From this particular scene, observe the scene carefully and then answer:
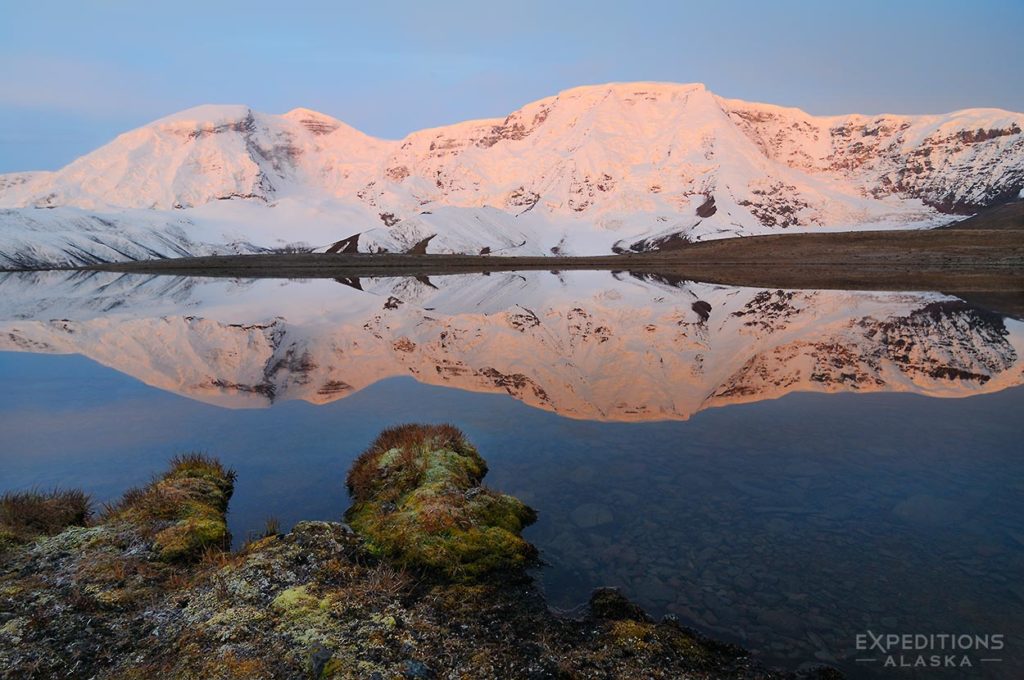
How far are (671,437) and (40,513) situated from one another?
14.7 m

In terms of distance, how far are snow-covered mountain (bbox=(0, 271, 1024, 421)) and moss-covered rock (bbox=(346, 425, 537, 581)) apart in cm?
676

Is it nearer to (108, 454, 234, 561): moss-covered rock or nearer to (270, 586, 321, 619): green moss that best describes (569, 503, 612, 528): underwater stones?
(270, 586, 321, 619): green moss

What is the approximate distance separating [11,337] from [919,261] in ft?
406

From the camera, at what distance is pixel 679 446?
55.1 feet

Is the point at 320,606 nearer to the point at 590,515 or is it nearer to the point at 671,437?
the point at 590,515

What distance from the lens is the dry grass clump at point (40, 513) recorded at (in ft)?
38.5

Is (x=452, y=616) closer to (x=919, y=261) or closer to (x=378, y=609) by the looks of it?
(x=378, y=609)

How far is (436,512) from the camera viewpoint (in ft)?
39.4

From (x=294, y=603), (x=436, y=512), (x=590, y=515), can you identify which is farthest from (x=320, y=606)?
(x=590, y=515)

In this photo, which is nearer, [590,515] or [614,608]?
[614,608]

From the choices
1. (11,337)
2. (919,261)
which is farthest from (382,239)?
(11,337)

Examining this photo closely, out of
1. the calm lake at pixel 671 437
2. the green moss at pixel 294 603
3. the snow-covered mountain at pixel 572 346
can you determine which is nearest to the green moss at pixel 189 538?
the calm lake at pixel 671 437

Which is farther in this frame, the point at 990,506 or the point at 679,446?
the point at 679,446

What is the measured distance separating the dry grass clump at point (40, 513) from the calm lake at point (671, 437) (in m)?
1.04
